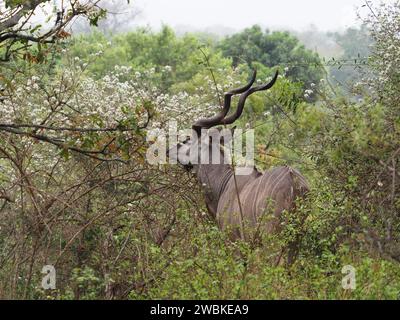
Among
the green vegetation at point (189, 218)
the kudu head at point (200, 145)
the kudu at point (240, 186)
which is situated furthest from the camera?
the kudu head at point (200, 145)

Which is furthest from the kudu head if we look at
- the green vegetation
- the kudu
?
the green vegetation

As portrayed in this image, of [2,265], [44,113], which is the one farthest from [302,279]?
[44,113]

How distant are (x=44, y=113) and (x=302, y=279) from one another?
194 inches

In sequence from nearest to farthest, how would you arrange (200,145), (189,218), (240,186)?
(189,218) < (240,186) < (200,145)

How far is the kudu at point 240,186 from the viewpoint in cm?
686

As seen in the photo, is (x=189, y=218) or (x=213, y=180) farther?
(x=213, y=180)

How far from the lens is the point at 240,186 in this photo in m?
7.87

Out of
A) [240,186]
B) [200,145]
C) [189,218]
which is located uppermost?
[200,145]

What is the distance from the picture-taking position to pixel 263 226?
22.1ft

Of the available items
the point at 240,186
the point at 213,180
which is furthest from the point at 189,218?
the point at 213,180

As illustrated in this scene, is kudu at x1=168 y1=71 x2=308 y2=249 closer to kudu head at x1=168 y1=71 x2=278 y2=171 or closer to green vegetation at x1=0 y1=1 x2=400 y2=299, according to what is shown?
kudu head at x1=168 y1=71 x2=278 y2=171

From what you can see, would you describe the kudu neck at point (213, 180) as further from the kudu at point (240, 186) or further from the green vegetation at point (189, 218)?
the green vegetation at point (189, 218)

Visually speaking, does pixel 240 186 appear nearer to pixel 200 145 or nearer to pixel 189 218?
pixel 200 145

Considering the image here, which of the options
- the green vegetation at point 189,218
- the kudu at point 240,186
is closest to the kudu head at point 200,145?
the kudu at point 240,186
